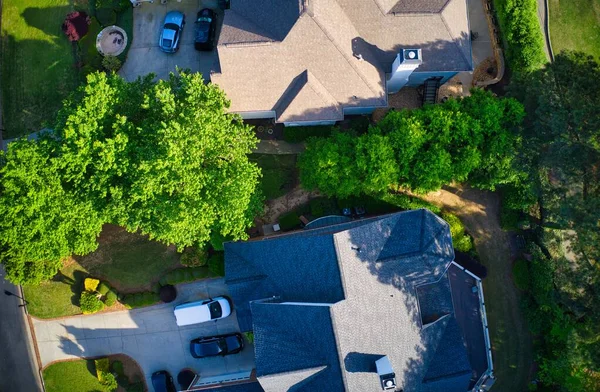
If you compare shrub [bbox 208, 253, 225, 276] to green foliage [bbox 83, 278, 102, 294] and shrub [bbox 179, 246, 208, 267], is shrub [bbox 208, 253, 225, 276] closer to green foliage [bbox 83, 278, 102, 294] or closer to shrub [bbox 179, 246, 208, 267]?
shrub [bbox 179, 246, 208, 267]

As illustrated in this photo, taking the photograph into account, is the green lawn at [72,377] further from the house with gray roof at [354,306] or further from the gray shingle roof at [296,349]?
the gray shingle roof at [296,349]

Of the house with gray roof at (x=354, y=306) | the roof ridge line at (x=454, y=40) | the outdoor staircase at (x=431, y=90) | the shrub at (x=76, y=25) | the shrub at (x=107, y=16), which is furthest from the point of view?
the shrub at (x=107, y=16)

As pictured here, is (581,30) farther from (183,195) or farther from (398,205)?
(183,195)

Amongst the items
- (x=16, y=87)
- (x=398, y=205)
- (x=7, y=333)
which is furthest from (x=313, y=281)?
(x=16, y=87)

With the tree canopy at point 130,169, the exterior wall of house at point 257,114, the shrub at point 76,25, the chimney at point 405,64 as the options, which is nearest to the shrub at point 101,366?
the tree canopy at point 130,169

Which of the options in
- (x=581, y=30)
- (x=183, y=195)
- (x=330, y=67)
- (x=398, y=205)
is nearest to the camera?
(x=183, y=195)
